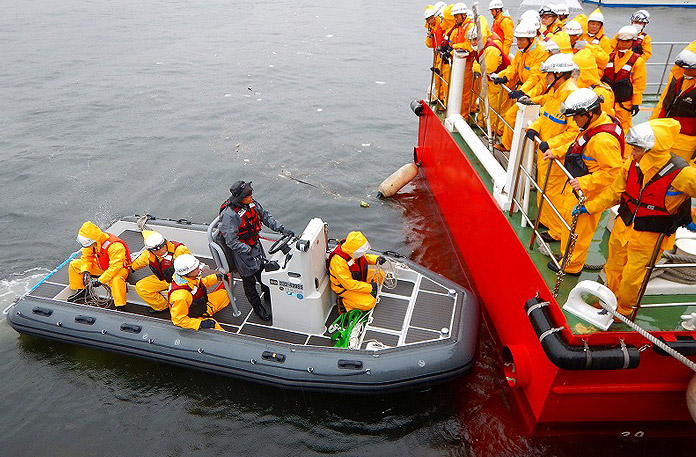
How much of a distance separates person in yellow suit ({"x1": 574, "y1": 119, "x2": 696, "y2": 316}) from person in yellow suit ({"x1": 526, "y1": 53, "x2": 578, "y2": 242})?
67 centimetres

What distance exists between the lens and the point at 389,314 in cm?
520

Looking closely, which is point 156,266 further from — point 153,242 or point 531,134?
point 531,134

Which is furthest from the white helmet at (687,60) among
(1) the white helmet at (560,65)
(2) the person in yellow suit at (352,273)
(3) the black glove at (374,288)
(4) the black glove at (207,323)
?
(4) the black glove at (207,323)

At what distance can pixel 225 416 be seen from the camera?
16.7 feet

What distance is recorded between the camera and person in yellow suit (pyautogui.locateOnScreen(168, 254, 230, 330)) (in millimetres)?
4840

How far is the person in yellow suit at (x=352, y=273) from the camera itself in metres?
4.77

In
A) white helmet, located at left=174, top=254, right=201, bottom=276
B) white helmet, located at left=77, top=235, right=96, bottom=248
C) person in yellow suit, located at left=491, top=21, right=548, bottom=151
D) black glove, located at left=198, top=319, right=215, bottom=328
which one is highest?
person in yellow suit, located at left=491, top=21, right=548, bottom=151

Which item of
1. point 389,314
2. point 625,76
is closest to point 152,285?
point 389,314

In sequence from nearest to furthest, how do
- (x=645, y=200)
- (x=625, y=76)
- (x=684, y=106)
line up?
(x=645, y=200) → (x=684, y=106) → (x=625, y=76)

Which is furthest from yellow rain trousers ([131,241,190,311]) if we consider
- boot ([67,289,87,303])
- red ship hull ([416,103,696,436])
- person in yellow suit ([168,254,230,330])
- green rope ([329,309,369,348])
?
red ship hull ([416,103,696,436])

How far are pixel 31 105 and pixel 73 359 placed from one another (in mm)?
10998

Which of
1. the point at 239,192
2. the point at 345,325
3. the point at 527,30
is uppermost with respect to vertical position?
the point at 527,30

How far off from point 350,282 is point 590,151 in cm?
238

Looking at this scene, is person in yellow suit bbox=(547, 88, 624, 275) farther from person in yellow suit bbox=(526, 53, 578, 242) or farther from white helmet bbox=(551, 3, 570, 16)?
white helmet bbox=(551, 3, 570, 16)
